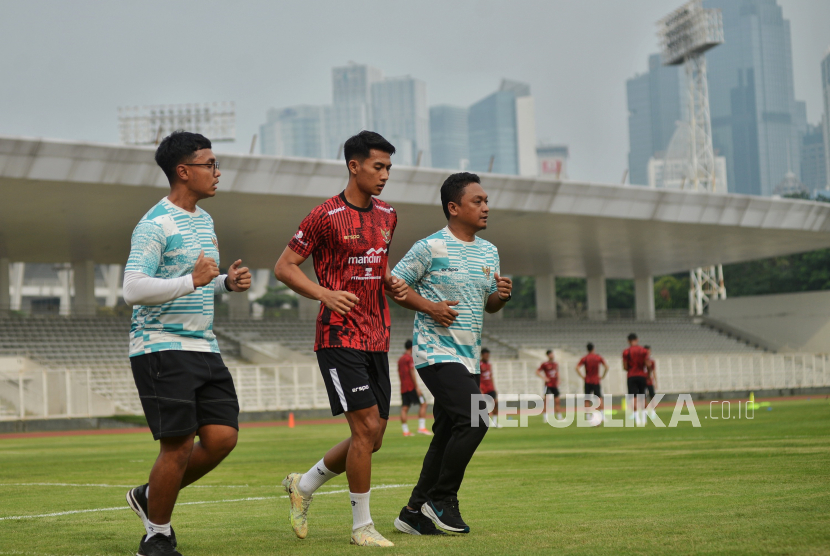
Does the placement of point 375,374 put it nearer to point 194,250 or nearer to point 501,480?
point 194,250

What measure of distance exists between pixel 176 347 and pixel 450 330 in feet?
5.37

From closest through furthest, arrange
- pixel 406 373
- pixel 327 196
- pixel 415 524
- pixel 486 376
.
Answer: pixel 415 524, pixel 486 376, pixel 406 373, pixel 327 196

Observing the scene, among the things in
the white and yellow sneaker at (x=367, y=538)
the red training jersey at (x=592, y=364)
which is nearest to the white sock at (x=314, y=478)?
the white and yellow sneaker at (x=367, y=538)

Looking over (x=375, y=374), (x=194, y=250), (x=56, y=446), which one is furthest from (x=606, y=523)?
(x=56, y=446)

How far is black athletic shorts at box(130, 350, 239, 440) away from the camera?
4.50 meters

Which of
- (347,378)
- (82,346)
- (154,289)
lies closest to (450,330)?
(347,378)

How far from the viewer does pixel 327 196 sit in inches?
1107

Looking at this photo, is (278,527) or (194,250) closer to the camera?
(194,250)

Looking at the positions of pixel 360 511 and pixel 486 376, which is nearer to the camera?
pixel 360 511

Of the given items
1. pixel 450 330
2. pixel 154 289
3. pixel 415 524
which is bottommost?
pixel 415 524

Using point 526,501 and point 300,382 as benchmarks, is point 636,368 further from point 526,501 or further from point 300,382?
point 526,501

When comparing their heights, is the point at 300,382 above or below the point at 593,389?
below

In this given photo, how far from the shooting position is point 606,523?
514 centimetres

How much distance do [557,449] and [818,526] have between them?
25.8ft
